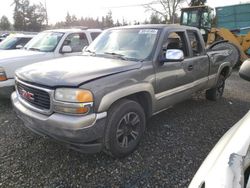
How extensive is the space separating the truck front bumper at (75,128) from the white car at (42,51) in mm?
2685

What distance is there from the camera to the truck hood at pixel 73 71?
120 inches

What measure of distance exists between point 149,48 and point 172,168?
1.79 meters

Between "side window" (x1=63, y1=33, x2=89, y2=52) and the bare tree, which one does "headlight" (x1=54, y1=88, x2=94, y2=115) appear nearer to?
"side window" (x1=63, y1=33, x2=89, y2=52)

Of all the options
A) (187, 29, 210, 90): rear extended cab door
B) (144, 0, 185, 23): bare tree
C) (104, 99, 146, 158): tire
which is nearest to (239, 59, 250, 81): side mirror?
(104, 99, 146, 158): tire

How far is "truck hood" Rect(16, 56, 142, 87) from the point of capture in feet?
10.0

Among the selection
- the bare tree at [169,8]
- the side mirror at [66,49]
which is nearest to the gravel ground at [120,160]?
the side mirror at [66,49]

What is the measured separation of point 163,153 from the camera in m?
3.72

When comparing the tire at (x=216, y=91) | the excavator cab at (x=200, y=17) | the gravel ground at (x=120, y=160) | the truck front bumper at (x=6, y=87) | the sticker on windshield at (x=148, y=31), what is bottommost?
the gravel ground at (x=120, y=160)

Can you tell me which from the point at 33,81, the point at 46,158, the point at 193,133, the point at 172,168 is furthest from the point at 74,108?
the point at 193,133

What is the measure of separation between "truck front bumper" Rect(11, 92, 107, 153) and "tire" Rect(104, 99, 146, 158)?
0.48 ft

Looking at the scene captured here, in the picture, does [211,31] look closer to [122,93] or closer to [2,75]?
[2,75]

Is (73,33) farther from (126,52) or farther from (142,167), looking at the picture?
(142,167)

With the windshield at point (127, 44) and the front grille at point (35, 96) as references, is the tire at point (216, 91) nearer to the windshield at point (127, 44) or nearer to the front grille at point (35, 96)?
the windshield at point (127, 44)

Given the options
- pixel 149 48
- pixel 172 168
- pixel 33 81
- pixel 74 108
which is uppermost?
pixel 149 48
